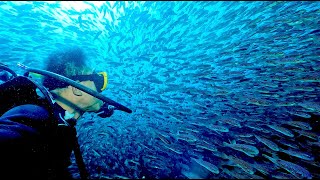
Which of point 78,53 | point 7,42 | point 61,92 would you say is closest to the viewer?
point 61,92

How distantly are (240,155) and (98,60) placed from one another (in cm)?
1007

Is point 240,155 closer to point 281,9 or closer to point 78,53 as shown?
point 281,9

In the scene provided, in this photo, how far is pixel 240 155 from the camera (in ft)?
31.4

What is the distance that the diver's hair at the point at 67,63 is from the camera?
10.8 feet

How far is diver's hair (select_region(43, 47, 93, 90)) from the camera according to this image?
330 centimetres

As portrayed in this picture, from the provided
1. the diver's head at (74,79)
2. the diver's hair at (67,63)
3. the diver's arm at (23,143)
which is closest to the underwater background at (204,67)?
the diver's head at (74,79)

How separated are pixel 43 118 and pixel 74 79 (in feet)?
5.39

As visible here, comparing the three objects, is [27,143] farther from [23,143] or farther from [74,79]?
[74,79]

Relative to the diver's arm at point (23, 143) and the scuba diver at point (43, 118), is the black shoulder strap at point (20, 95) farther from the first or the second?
the diver's arm at point (23, 143)

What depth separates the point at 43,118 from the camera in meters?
1.79

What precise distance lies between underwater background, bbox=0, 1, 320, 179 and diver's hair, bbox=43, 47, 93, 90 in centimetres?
373

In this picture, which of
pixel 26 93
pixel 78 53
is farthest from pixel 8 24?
pixel 26 93

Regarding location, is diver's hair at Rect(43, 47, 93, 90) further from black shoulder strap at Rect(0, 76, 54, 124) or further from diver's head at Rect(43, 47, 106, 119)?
black shoulder strap at Rect(0, 76, 54, 124)

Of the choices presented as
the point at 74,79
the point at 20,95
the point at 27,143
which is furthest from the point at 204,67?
the point at 27,143
